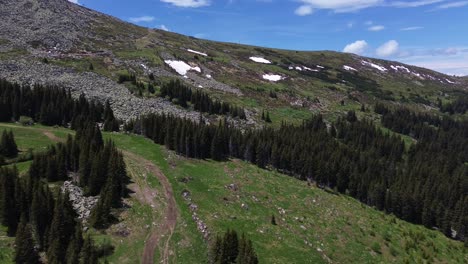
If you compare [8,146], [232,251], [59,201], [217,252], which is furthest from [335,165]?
[8,146]

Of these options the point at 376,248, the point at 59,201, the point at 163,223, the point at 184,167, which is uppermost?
the point at 59,201

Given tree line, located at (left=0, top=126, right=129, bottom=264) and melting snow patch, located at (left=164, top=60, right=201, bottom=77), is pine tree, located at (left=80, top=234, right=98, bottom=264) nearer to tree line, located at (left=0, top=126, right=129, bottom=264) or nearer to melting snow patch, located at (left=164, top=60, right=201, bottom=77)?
tree line, located at (left=0, top=126, right=129, bottom=264)

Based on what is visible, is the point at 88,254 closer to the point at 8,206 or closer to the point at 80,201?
the point at 8,206

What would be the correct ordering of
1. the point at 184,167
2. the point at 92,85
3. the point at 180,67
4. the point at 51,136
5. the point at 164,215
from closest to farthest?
the point at 164,215, the point at 184,167, the point at 51,136, the point at 92,85, the point at 180,67

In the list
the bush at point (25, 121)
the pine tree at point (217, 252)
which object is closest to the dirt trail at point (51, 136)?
the bush at point (25, 121)

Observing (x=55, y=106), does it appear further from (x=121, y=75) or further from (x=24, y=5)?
(x=24, y=5)

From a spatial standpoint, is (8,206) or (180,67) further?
(180,67)

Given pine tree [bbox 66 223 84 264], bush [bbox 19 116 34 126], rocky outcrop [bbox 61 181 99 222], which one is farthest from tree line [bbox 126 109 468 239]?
pine tree [bbox 66 223 84 264]

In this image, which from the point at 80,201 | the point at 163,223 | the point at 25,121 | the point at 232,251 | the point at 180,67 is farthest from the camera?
the point at 180,67

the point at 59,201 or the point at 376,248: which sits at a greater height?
the point at 59,201
